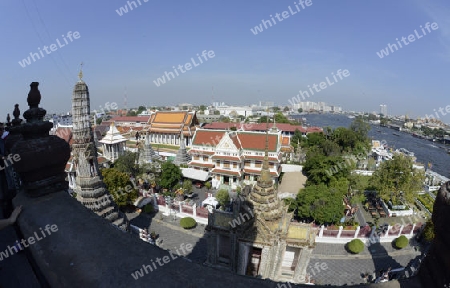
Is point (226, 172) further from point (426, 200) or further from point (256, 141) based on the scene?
point (426, 200)

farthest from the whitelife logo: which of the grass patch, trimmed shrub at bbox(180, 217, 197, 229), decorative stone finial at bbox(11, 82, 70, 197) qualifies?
the grass patch

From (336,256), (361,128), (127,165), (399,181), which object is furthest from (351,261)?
(361,128)

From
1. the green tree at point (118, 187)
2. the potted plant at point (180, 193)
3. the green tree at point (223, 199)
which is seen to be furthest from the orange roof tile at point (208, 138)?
the green tree at point (118, 187)

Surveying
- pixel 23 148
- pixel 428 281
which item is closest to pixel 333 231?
pixel 428 281

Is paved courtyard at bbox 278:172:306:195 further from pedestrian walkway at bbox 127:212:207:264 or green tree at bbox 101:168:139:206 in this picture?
green tree at bbox 101:168:139:206

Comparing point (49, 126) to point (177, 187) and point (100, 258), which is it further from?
point (177, 187)
